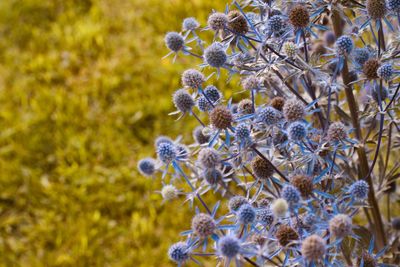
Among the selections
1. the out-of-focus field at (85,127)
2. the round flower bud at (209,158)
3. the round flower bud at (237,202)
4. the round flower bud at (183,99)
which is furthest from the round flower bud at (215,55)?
the out-of-focus field at (85,127)

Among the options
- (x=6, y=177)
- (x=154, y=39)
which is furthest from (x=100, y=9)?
(x=6, y=177)

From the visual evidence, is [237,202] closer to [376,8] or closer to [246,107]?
[246,107]

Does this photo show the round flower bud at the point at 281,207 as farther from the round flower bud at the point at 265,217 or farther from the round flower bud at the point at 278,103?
the round flower bud at the point at 278,103

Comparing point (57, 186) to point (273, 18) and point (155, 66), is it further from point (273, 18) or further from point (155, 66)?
point (273, 18)

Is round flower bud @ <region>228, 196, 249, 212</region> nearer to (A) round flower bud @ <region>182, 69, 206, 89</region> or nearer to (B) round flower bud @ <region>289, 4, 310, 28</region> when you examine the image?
(A) round flower bud @ <region>182, 69, 206, 89</region>

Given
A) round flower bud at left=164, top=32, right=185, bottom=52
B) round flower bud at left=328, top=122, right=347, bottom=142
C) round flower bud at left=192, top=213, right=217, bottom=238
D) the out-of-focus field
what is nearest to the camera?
round flower bud at left=192, top=213, right=217, bottom=238

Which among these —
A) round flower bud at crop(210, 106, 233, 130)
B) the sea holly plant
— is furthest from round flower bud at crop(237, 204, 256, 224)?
round flower bud at crop(210, 106, 233, 130)
